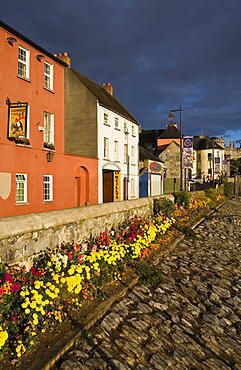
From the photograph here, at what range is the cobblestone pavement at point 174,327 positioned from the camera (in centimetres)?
→ 432

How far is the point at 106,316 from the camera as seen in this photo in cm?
530

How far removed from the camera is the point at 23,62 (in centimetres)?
1647

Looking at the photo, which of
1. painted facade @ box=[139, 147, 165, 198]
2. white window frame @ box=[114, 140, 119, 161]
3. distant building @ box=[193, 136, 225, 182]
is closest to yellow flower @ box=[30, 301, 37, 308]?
white window frame @ box=[114, 140, 119, 161]

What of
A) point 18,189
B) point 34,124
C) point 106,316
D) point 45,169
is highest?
point 34,124

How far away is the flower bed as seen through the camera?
4.16 m

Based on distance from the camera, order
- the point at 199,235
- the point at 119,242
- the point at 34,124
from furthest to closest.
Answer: the point at 34,124
the point at 199,235
the point at 119,242

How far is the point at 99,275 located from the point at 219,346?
269cm

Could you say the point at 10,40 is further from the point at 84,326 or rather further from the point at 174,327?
the point at 174,327

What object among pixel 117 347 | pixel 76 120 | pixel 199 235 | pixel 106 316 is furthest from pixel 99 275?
pixel 76 120

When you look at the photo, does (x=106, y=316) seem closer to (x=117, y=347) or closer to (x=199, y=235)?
(x=117, y=347)

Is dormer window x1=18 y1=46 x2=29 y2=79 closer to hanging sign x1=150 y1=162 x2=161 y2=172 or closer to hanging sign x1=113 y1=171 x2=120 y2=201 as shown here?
hanging sign x1=113 y1=171 x2=120 y2=201

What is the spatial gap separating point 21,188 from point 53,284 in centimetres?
1189

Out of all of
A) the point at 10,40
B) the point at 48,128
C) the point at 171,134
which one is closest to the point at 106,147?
the point at 48,128

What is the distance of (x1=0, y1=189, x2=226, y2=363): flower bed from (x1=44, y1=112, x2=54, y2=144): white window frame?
11.9 meters
